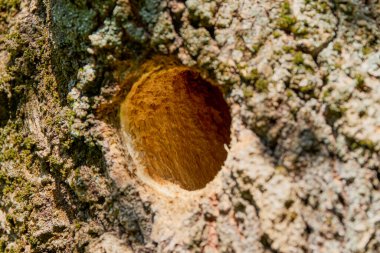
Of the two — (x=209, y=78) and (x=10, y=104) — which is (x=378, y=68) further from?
(x=10, y=104)

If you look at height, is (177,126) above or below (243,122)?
below

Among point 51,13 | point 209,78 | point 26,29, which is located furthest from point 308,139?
point 26,29

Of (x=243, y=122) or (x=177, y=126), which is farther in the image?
(x=177, y=126)

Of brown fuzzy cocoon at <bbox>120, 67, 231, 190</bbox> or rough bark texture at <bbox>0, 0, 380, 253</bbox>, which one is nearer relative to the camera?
rough bark texture at <bbox>0, 0, 380, 253</bbox>

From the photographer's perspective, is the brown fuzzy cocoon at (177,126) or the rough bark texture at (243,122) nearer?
the rough bark texture at (243,122)
